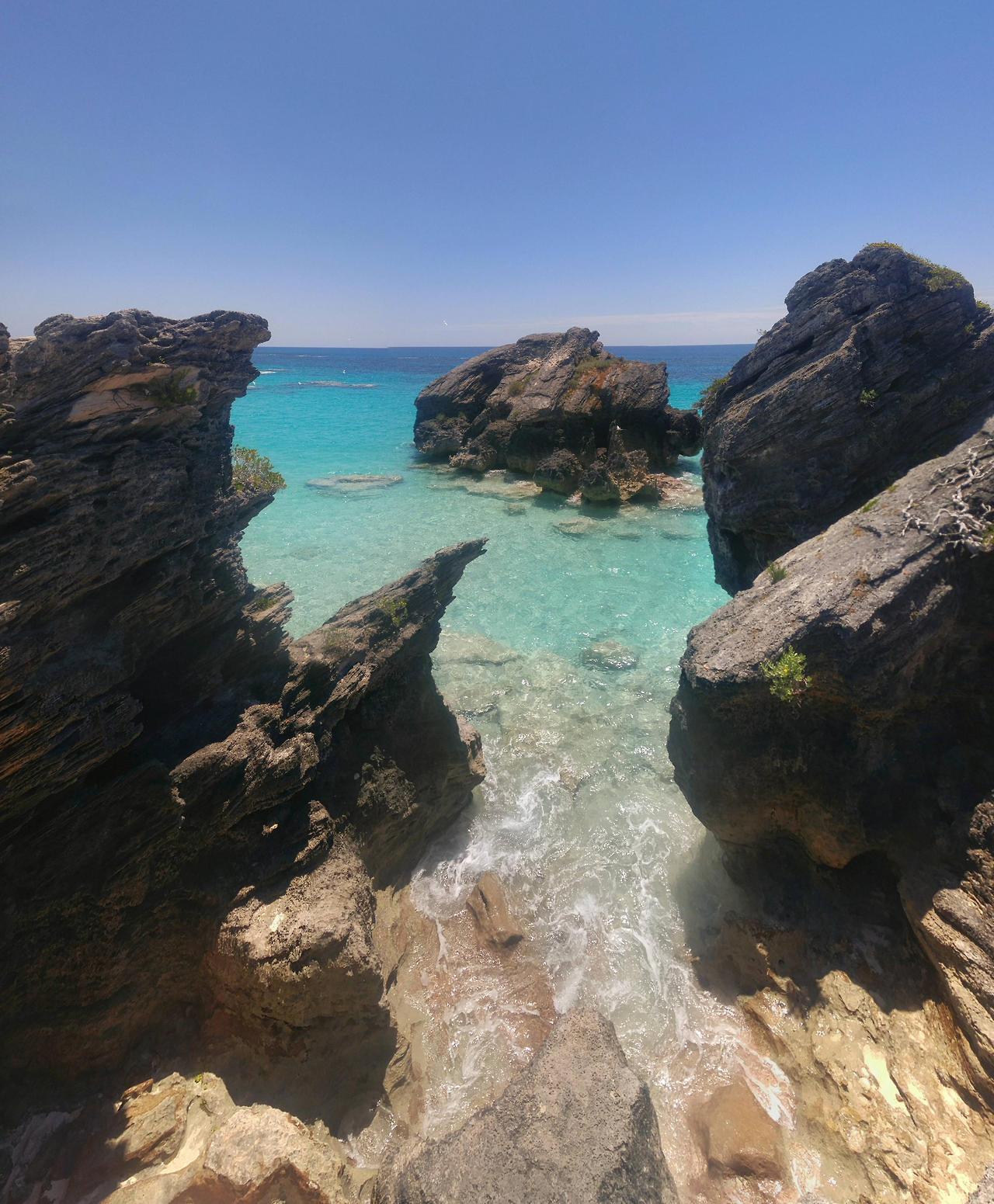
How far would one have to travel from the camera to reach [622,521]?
118 feet

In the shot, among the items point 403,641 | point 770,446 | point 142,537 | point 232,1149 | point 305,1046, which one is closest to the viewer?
point 232,1149

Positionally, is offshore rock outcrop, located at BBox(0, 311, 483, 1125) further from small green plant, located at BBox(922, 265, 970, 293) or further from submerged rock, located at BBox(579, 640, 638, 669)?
small green plant, located at BBox(922, 265, 970, 293)

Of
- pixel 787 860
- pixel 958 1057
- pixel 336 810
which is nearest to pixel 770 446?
pixel 787 860

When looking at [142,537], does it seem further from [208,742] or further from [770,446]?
[770,446]

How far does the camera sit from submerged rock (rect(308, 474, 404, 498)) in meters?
43.2

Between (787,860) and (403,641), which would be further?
(403,641)

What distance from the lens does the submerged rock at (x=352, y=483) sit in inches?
1699

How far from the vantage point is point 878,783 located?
9.84 meters

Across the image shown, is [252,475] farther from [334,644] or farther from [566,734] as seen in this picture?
[566,734]

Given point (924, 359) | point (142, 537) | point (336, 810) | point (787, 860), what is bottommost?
point (787, 860)

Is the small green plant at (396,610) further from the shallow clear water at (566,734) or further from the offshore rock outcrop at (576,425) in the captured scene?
the offshore rock outcrop at (576,425)

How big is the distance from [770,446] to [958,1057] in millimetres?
12118

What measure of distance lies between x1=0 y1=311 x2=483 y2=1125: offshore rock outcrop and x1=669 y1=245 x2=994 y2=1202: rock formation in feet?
23.6

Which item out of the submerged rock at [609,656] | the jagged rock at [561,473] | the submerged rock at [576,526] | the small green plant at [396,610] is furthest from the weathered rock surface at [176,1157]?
the jagged rock at [561,473]
